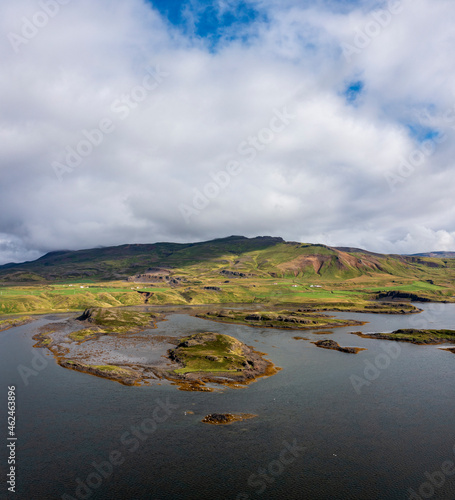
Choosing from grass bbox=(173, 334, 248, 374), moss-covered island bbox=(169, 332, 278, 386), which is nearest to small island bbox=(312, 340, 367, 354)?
moss-covered island bbox=(169, 332, 278, 386)

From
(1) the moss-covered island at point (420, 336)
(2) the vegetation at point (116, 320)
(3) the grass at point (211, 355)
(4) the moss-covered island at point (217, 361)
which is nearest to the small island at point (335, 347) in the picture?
(1) the moss-covered island at point (420, 336)

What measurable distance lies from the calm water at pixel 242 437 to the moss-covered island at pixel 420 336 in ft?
133

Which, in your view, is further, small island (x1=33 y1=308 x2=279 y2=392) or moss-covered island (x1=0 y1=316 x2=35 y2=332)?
moss-covered island (x1=0 y1=316 x2=35 y2=332)

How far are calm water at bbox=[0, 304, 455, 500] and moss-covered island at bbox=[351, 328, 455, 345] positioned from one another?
40.5 m

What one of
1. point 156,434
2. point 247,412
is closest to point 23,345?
point 156,434

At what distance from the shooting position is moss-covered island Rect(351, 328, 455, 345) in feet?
429

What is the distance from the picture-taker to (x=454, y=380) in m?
87.0

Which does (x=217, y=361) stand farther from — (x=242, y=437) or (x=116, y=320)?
(x=116, y=320)

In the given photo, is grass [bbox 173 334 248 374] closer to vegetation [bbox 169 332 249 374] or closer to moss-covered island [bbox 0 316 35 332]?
vegetation [bbox 169 332 249 374]

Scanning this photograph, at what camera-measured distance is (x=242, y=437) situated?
2181 inches

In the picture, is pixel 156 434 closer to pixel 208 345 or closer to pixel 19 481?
pixel 19 481

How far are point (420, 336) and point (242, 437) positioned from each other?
379 ft

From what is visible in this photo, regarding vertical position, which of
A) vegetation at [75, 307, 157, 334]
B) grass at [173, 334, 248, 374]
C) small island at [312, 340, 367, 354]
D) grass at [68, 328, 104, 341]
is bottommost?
small island at [312, 340, 367, 354]

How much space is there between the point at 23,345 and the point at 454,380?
148867 mm
